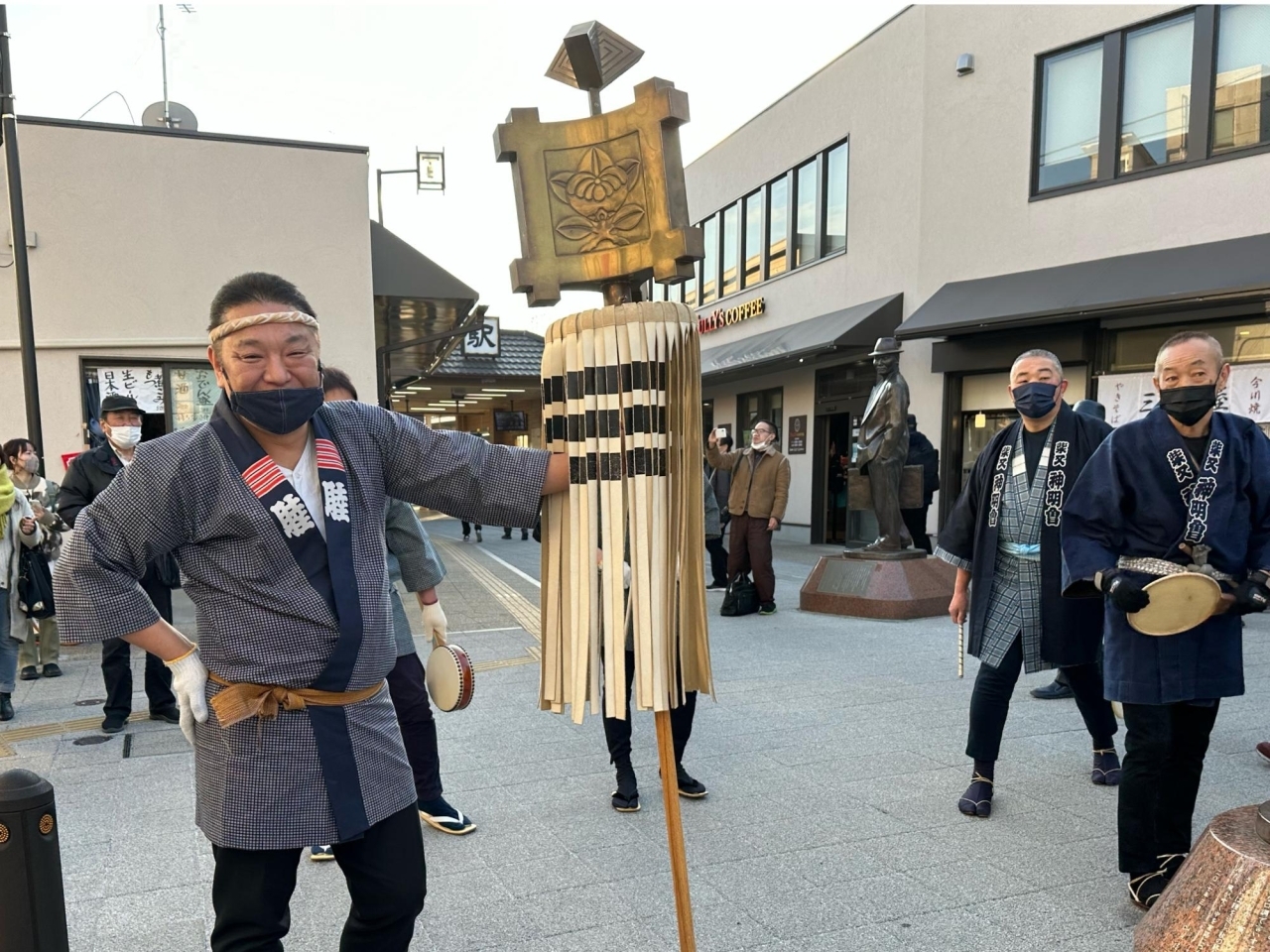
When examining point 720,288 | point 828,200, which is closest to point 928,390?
point 828,200

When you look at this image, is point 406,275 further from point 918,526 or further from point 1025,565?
point 1025,565

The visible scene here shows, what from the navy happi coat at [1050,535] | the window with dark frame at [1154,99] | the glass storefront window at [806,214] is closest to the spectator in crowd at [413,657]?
the navy happi coat at [1050,535]

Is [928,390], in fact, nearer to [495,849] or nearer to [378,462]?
[495,849]

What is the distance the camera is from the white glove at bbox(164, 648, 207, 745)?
1703mm

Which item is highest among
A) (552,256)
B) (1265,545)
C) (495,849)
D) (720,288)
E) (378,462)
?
(720,288)

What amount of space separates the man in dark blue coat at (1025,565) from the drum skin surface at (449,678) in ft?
7.10

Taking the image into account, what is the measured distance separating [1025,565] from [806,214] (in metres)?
12.7

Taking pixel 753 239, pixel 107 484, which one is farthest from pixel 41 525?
pixel 753 239

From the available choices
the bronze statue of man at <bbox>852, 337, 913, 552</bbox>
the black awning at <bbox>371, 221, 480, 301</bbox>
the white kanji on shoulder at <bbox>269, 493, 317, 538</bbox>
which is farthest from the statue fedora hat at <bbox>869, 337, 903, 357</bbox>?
the white kanji on shoulder at <bbox>269, 493, 317, 538</bbox>

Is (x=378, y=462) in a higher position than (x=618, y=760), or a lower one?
higher

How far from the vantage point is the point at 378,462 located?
1.95 metres

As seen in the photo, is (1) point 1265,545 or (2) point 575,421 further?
(1) point 1265,545

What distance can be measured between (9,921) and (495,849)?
5.26 feet

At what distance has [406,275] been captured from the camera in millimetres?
9203
